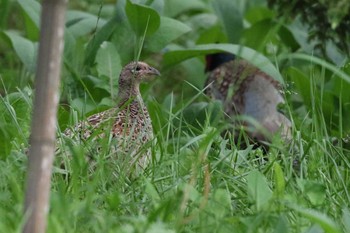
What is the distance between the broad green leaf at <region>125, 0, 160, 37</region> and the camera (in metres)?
6.67

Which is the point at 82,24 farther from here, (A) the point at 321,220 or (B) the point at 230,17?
(A) the point at 321,220

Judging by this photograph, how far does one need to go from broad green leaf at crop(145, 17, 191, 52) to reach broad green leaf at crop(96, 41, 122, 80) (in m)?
0.39

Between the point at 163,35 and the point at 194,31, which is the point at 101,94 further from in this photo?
the point at 194,31

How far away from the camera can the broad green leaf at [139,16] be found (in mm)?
6672

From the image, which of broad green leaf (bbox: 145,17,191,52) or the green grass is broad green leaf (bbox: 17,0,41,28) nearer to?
broad green leaf (bbox: 145,17,191,52)

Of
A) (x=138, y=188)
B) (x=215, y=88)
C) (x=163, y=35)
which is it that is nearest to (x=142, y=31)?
(x=163, y=35)

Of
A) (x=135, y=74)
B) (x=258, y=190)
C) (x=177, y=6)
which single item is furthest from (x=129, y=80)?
(x=177, y=6)

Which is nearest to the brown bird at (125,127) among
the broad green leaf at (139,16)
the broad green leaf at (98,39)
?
the broad green leaf at (139,16)

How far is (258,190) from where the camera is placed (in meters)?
4.24

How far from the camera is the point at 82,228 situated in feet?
12.9

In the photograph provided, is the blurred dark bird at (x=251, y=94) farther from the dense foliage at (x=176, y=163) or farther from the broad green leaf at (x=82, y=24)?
the broad green leaf at (x=82, y=24)

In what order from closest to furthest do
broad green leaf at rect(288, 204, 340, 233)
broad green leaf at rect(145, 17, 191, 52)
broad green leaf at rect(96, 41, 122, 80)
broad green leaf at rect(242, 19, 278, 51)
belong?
broad green leaf at rect(288, 204, 340, 233) < broad green leaf at rect(96, 41, 122, 80) < broad green leaf at rect(145, 17, 191, 52) < broad green leaf at rect(242, 19, 278, 51)

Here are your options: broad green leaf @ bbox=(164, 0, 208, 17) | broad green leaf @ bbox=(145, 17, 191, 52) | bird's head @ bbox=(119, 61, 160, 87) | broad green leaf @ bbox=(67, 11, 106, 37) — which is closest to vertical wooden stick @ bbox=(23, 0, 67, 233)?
bird's head @ bbox=(119, 61, 160, 87)

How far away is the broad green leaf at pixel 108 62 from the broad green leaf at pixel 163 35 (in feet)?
1.27
